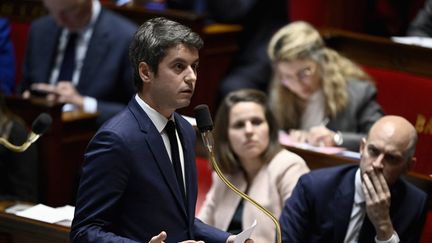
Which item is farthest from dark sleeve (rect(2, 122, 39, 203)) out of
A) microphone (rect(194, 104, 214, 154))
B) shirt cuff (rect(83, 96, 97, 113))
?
microphone (rect(194, 104, 214, 154))

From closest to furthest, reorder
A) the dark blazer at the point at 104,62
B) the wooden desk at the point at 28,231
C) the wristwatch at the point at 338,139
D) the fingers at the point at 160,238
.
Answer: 1. the fingers at the point at 160,238
2. the wooden desk at the point at 28,231
3. the wristwatch at the point at 338,139
4. the dark blazer at the point at 104,62

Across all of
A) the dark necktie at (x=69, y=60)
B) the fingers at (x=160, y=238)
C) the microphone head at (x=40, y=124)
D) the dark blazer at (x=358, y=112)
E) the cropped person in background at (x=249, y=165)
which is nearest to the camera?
the fingers at (x=160, y=238)

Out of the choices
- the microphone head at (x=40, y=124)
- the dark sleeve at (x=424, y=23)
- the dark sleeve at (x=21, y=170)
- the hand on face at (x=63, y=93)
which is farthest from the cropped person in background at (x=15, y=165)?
the dark sleeve at (x=424, y=23)

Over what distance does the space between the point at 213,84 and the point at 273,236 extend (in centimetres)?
141

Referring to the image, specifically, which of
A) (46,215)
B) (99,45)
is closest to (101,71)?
(99,45)

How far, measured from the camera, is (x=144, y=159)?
61.4 inches

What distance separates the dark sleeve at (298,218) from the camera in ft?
6.97

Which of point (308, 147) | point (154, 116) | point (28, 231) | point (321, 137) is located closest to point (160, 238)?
point (154, 116)

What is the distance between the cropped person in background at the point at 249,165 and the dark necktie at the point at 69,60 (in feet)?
3.00

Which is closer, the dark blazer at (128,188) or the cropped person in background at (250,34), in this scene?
the dark blazer at (128,188)

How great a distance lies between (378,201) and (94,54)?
5.05 feet

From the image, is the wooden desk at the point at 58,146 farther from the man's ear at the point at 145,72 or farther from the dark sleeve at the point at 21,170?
the man's ear at the point at 145,72

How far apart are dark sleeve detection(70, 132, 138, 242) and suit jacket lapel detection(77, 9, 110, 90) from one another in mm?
1732

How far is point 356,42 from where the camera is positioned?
10.6 feet
